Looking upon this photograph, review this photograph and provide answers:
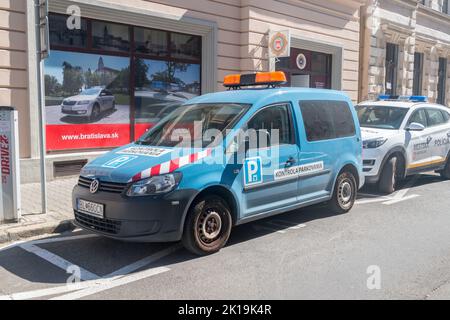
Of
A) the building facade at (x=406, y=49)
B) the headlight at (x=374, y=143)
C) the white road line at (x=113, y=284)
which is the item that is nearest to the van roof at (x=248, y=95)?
the white road line at (x=113, y=284)

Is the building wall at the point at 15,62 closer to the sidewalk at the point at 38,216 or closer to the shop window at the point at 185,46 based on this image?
the sidewalk at the point at 38,216

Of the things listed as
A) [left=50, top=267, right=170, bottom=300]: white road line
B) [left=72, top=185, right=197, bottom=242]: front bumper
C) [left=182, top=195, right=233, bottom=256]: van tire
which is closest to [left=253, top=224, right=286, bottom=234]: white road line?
[left=182, top=195, right=233, bottom=256]: van tire

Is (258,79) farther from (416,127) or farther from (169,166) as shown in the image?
(416,127)

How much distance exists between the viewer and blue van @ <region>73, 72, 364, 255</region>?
185 inches

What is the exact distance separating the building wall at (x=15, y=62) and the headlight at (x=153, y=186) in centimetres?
483

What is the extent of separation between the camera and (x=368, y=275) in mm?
4461

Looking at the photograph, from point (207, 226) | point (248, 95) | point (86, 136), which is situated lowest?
point (207, 226)

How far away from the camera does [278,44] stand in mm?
12312

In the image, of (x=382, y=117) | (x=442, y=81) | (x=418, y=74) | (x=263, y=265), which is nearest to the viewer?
(x=263, y=265)

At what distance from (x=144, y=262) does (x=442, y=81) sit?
24791 mm

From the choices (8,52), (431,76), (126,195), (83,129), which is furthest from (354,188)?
(431,76)

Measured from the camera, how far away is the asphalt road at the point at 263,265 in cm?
409

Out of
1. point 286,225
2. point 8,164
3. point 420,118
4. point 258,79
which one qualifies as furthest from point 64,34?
point 420,118

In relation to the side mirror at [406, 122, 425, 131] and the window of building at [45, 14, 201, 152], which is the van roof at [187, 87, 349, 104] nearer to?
the side mirror at [406, 122, 425, 131]
